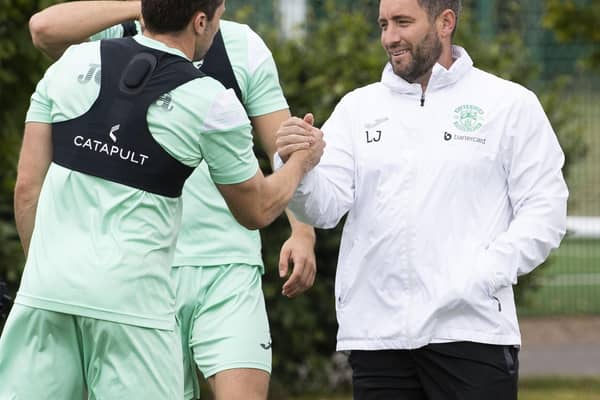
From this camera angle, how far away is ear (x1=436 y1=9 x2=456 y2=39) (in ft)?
16.5

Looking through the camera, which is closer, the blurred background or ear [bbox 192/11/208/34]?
ear [bbox 192/11/208/34]

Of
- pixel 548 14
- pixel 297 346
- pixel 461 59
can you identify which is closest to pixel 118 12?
pixel 461 59

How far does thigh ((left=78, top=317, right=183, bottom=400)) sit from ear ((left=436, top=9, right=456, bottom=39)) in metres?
1.71

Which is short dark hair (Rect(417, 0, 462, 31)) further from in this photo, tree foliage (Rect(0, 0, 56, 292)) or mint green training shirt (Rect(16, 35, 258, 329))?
tree foliage (Rect(0, 0, 56, 292))

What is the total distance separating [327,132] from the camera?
16.7ft

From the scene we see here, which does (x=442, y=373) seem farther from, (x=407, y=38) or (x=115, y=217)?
(x=115, y=217)

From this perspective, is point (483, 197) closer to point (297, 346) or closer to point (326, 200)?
point (326, 200)

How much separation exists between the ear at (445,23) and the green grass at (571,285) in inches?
348

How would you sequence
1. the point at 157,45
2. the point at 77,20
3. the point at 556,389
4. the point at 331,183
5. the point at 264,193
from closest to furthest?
the point at 157,45 → the point at 264,193 → the point at 331,183 → the point at 77,20 → the point at 556,389

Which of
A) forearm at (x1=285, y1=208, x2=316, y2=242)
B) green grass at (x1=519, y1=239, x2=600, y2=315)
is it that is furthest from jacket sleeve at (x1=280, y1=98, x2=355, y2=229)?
green grass at (x1=519, y1=239, x2=600, y2=315)

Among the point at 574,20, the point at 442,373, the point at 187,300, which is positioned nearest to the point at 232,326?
the point at 187,300

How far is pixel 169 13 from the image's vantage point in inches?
164

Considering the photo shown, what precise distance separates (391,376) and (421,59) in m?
1.16

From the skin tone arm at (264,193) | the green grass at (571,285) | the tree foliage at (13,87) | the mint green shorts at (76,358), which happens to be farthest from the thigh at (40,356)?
the green grass at (571,285)
